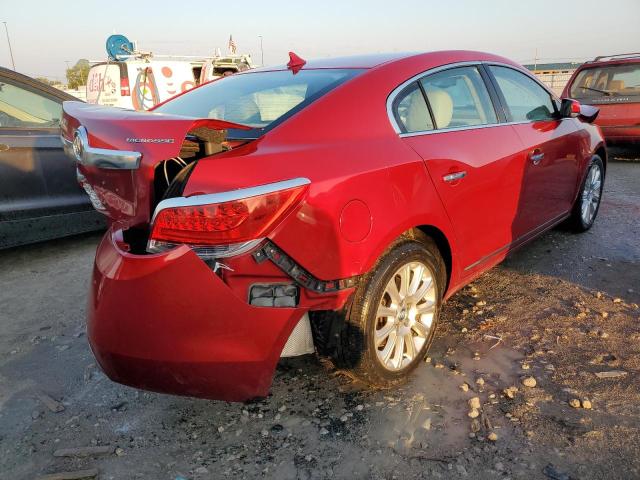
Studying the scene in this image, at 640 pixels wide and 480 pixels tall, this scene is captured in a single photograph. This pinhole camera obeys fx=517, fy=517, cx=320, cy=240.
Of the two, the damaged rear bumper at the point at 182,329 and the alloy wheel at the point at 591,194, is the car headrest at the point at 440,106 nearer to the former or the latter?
the damaged rear bumper at the point at 182,329

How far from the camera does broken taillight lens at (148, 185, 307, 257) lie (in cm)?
185

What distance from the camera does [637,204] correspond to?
18.9 feet

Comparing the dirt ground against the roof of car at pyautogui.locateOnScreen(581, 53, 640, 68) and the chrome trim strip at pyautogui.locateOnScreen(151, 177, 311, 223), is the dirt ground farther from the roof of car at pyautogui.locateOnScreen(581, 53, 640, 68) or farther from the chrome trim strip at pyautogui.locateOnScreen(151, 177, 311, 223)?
the roof of car at pyautogui.locateOnScreen(581, 53, 640, 68)

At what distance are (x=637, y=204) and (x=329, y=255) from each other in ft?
16.7

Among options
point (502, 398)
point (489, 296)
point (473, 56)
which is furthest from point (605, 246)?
point (502, 398)

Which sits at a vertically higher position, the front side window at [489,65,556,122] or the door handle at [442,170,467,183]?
the front side window at [489,65,556,122]

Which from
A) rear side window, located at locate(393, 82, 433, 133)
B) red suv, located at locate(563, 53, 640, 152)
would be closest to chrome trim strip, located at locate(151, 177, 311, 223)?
rear side window, located at locate(393, 82, 433, 133)

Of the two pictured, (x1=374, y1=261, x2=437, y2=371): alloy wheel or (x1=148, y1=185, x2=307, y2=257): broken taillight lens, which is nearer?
(x1=148, y1=185, x2=307, y2=257): broken taillight lens

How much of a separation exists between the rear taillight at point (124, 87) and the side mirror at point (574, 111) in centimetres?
1052

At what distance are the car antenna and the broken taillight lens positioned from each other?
1374mm

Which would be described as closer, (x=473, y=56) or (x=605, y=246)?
(x=473, y=56)

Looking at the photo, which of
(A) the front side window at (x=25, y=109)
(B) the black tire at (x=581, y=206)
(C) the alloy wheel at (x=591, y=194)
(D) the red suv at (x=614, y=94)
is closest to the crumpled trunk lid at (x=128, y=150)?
(A) the front side window at (x=25, y=109)

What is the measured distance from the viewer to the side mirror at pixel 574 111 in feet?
13.0

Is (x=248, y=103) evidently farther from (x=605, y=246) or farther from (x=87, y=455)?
(x=605, y=246)
